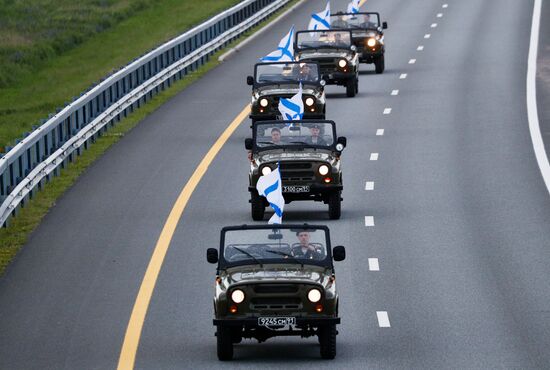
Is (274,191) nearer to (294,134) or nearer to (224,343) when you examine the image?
(294,134)

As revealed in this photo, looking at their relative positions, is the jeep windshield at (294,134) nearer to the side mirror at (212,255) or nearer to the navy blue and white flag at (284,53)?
the side mirror at (212,255)

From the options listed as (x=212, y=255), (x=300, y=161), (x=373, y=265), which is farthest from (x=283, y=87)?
(x=212, y=255)

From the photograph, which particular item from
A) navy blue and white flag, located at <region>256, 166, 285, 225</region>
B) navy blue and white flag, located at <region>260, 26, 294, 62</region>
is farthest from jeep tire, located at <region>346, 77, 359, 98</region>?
navy blue and white flag, located at <region>256, 166, 285, 225</region>

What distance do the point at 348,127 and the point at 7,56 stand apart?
2680cm

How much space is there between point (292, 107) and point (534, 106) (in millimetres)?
10527

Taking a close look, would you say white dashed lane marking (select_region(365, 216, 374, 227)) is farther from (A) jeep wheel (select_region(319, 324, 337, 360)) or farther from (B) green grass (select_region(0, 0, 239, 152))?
(B) green grass (select_region(0, 0, 239, 152))

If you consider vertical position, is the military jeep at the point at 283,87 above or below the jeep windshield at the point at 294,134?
below

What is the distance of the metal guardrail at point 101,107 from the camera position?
2985 centimetres

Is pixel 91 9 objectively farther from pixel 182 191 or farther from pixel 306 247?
pixel 306 247

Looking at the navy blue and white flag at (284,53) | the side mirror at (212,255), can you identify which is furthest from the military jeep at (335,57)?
the side mirror at (212,255)

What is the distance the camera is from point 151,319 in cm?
2220

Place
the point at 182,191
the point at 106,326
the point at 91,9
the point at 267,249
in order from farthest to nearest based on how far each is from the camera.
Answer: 1. the point at 91,9
2. the point at 182,191
3. the point at 106,326
4. the point at 267,249

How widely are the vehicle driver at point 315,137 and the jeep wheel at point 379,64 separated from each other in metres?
22.9

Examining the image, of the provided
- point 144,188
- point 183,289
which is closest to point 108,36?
point 144,188
